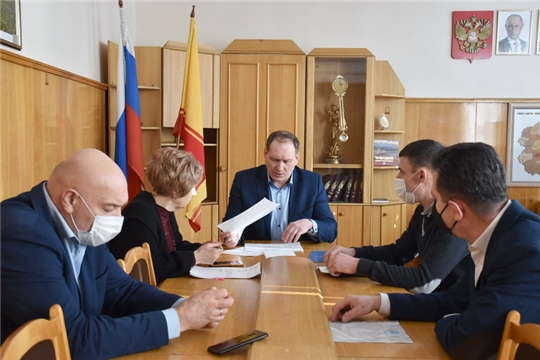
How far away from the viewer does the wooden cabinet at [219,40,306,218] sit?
5.40m

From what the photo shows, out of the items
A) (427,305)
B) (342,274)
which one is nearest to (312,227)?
(342,274)

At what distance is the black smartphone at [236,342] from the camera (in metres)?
1.45

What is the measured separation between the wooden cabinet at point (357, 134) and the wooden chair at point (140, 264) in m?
3.37

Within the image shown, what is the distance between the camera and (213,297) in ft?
5.39

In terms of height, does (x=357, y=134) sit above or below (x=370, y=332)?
above

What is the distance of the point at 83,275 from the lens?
1595 millimetres

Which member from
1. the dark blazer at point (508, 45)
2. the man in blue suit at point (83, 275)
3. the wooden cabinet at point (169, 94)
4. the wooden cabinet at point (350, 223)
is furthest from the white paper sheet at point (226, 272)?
the dark blazer at point (508, 45)

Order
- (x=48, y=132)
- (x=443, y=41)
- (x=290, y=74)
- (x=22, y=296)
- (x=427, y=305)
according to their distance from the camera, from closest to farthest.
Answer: (x=22, y=296) < (x=427, y=305) < (x=48, y=132) < (x=290, y=74) < (x=443, y=41)

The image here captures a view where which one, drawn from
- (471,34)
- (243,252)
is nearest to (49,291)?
(243,252)

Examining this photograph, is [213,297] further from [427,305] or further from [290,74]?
[290,74]

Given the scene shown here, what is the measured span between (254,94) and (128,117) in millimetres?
1392

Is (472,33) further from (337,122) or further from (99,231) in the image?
(99,231)

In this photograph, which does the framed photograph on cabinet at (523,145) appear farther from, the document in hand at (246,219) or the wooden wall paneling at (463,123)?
the document in hand at (246,219)

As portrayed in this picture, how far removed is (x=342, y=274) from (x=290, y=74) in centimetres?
344
